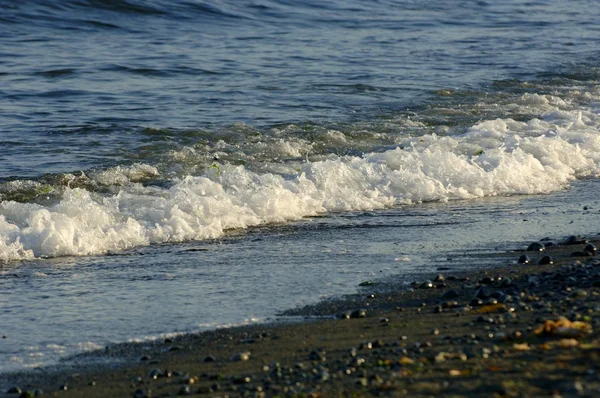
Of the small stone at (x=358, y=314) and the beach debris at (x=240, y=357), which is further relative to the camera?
the small stone at (x=358, y=314)

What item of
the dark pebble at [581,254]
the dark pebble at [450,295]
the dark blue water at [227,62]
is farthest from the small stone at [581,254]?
the dark blue water at [227,62]

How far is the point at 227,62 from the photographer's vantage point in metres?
15.4

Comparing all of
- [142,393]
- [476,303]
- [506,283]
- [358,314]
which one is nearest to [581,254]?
[506,283]

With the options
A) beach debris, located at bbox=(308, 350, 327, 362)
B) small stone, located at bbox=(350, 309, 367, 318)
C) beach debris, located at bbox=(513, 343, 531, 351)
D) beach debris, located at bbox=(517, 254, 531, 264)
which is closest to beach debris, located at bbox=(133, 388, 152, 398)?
beach debris, located at bbox=(308, 350, 327, 362)

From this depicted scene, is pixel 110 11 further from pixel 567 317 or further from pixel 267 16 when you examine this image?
pixel 567 317

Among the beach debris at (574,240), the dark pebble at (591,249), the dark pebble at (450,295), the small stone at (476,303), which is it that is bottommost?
the beach debris at (574,240)

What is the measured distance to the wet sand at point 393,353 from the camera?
3814mm

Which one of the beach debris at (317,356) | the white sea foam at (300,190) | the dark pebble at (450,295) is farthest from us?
the white sea foam at (300,190)

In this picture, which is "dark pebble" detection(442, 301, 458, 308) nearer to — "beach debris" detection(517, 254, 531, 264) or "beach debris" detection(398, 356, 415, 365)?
"beach debris" detection(398, 356, 415, 365)

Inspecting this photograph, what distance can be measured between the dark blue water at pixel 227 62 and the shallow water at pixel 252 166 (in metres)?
0.06

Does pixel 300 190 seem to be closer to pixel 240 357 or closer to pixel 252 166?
pixel 252 166

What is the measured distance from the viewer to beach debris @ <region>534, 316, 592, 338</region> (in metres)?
4.19

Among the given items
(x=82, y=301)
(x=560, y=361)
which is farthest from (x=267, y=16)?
(x=560, y=361)

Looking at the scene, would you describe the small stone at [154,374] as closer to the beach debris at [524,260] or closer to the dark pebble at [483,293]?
the dark pebble at [483,293]
